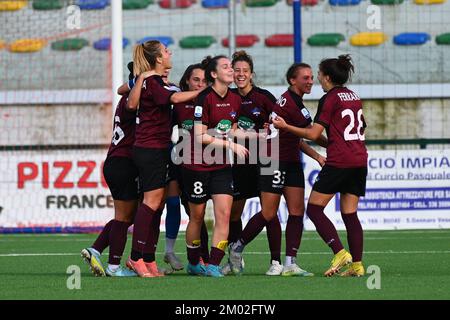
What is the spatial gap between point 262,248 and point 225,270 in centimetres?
341

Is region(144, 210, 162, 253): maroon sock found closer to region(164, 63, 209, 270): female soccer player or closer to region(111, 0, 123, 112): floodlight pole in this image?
region(164, 63, 209, 270): female soccer player

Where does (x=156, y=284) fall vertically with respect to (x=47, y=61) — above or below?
below

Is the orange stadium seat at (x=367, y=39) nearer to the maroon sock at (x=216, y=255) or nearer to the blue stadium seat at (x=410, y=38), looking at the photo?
the blue stadium seat at (x=410, y=38)

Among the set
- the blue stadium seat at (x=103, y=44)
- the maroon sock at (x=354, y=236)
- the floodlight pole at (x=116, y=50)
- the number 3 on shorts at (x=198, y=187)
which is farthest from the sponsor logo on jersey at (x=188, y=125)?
the blue stadium seat at (x=103, y=44)

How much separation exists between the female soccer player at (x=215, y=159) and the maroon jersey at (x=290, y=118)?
0.42 meters

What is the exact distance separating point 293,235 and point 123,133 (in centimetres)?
175

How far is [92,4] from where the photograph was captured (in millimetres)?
19766

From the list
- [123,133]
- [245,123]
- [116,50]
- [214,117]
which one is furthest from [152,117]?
[116,50]

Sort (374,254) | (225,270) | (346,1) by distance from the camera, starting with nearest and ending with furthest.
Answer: (225,270) < (374,254) < (346,1)

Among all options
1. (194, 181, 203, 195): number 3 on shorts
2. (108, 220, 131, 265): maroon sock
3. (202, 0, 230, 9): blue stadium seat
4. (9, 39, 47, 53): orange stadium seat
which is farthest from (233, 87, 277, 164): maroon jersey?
(202, 0, 230, 9): blue stadium seat

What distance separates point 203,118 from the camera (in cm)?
1008

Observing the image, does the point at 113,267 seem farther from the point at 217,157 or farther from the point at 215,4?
the point at 215,4
